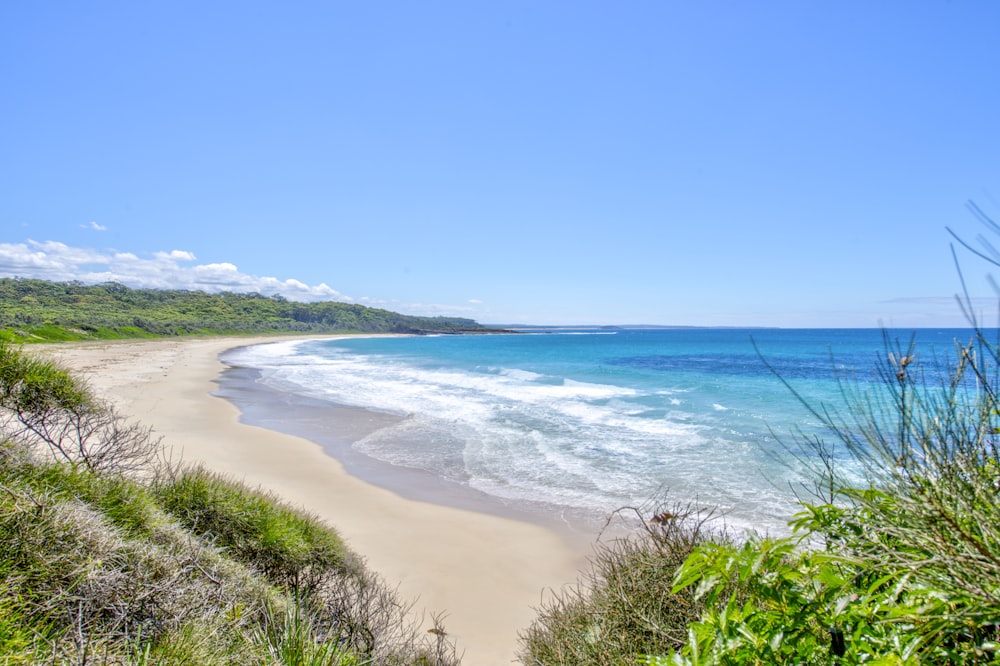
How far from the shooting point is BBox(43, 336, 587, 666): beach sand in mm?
6914

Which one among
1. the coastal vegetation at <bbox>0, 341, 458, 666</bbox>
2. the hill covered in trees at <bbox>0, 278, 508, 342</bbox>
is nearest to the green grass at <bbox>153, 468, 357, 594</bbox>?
the coastal vegetation at <bbox>0, 341, 458, 666</bbox>

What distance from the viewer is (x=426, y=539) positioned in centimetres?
Answer: 922

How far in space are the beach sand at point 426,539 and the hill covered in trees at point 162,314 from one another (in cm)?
3860

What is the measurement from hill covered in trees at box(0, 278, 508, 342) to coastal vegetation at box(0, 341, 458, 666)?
46883 millimetres

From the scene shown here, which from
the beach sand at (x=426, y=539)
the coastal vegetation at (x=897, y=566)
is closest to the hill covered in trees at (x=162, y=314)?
the beach sand at (x=426, y=539)

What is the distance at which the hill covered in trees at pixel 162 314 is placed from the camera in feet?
210

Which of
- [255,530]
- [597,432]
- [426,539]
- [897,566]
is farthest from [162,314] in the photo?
[897,566]

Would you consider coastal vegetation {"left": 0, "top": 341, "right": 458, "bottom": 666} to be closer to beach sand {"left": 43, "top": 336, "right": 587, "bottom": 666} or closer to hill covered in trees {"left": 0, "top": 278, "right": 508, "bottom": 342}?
beach sand {"left": 43, "top": 336, "right": 587, "bottom": 666}

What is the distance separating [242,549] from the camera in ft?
17.9

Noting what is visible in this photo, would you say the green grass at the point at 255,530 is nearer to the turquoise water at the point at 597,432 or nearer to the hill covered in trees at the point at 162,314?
the turquoise water at the point at 597,432

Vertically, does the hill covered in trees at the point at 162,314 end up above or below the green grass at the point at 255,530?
above

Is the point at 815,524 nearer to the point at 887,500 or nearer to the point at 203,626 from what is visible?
the point at 887,500

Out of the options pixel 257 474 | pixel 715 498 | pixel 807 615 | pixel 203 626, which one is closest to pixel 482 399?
pixel 257 474

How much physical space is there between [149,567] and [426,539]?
19.1ft
